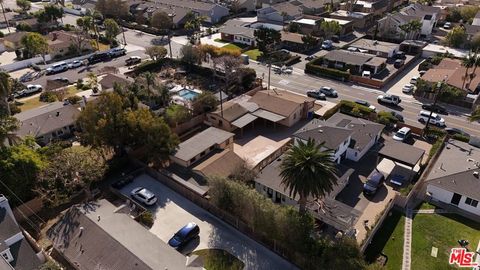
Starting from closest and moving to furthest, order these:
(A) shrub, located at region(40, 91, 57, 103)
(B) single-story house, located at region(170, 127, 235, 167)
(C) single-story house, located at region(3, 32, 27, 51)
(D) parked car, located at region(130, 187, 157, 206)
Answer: (D) parked car, located at region(130, 187, 157, 206)
(B) single-story house, located at region(170, 127, 235, 167)
(A) shrub, located at region(40, 91, 57, 103)
(C) single-story house, located at region(3, 32, 27, 51)

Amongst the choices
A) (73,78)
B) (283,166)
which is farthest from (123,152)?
(73,78)

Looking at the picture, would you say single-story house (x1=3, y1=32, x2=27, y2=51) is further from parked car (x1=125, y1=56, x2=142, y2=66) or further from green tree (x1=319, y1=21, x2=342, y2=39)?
green tree (x1=319, y1=21, x2=342, y2=39)

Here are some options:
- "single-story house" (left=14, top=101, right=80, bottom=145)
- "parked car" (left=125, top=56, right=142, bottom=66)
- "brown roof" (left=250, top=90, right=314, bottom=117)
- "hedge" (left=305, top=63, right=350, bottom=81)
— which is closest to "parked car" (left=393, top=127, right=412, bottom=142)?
"brown roof" (left=250, top=90, right=314, bottom=117)

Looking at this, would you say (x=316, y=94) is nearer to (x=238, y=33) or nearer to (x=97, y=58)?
(x=238, y=33)

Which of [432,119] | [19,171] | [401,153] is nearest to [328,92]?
[432,119]

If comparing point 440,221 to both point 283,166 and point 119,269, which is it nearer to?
point 283,166

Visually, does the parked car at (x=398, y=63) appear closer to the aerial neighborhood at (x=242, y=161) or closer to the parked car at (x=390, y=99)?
the aerial neighborhood at (x=242, y=161)
